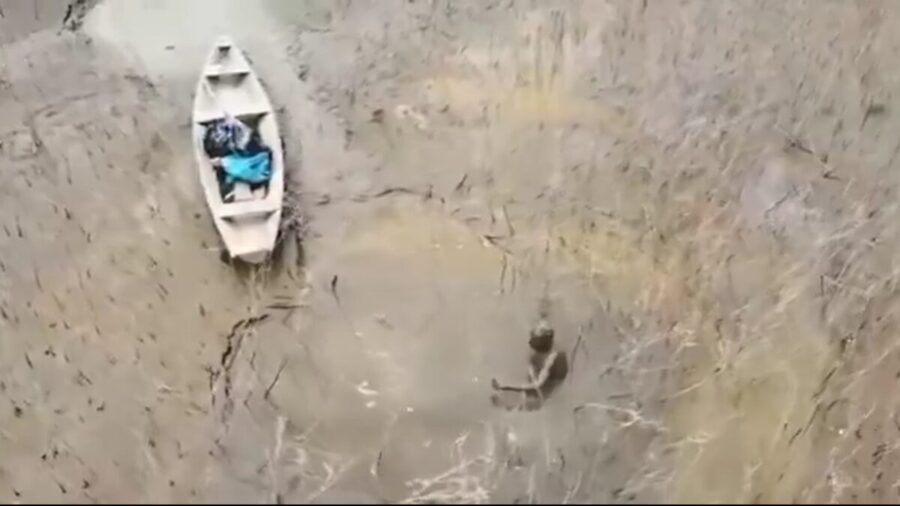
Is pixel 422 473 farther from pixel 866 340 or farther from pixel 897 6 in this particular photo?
pixel 897 6

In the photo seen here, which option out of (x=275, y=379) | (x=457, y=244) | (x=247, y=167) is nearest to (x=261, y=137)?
(x=247, y=167)

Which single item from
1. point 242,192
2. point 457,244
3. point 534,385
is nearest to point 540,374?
point 534,385

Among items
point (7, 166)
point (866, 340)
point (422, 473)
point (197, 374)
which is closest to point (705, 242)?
point (866, 340)

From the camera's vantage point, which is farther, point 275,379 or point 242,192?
point 242,192

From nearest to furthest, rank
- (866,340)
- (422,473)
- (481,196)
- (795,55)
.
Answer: (422,473) < (866,340) < (481,196) < (795,55)

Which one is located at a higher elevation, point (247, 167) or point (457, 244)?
point (247, 167)

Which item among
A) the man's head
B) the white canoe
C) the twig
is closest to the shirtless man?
the man's head

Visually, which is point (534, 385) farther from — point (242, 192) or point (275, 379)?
point (242, 192)
